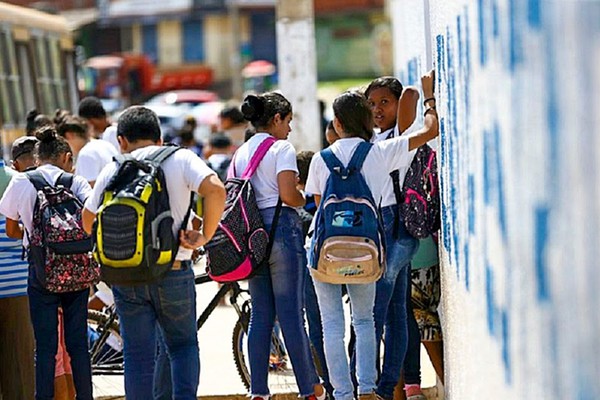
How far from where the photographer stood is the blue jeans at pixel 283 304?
6.79 metres

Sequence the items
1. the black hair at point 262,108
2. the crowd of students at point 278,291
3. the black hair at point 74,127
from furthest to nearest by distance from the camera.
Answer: the black hair at point 74,127
the black hair at point 262,108
the crowd of students at point 278,291

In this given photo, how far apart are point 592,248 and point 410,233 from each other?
4.20 m

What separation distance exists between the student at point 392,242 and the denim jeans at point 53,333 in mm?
1569

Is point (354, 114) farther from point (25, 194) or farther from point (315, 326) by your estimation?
point (25, 194)

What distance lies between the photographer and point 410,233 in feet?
22.2

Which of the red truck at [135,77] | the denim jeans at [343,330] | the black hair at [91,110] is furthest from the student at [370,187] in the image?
the red truck at [135,77]

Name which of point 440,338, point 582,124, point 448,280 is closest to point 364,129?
point 448,280

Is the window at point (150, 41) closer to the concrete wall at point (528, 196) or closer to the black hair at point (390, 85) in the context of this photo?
the black hair at point (390, 85)

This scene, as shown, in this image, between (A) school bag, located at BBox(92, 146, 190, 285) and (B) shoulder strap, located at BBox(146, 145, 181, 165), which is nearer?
(A) school bag, located at BBox(92, 146, 190, 285)

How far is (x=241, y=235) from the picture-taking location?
21.9 ft

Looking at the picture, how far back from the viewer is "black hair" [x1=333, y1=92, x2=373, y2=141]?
656 cm

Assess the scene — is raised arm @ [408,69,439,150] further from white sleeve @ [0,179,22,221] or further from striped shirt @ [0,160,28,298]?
striped shirt @ [0,160,28,298]

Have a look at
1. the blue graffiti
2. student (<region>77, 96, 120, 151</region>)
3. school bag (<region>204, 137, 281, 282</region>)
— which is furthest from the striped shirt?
the blue graffiti

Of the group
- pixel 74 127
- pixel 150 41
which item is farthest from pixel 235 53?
pixel 74 127
